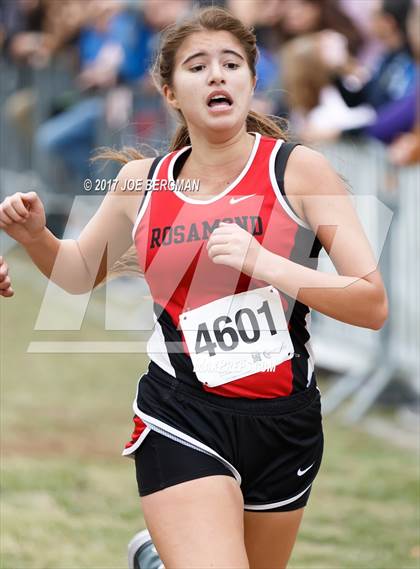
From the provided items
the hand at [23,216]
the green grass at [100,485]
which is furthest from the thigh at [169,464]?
the green grass at [100,485]

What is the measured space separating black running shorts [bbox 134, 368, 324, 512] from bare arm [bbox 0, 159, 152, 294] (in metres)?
0.44

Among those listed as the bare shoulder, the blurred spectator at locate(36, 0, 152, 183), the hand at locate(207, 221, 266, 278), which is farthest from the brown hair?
the blurred spectator at locate(36, 0, 152, 183)

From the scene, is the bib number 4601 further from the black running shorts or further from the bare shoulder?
the bare shoulder

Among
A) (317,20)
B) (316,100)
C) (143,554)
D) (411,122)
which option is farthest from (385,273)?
(143,554)

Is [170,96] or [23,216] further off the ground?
[170,96]

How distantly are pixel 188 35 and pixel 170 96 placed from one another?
0.20m

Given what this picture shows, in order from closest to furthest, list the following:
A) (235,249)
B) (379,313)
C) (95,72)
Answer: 1. (235,249)
2. (379,313)
3. (95,72)

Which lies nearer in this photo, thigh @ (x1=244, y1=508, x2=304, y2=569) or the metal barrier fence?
thigh @ (x1=244, y1=508, x2=304, y2=569)

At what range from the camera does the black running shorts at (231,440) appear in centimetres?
318

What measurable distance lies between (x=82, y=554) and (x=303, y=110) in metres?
3.78

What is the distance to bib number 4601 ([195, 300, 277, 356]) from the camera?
322 cm

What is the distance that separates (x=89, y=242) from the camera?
11.7ft

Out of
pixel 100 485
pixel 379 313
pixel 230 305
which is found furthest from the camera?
pixel 100 485

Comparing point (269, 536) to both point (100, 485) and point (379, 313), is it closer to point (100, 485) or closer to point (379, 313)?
point (379, 313)
